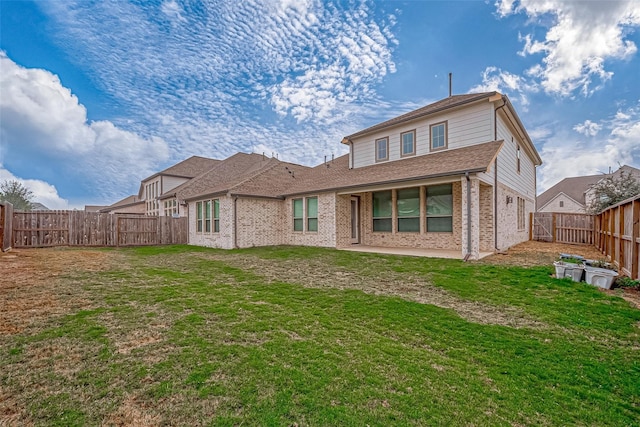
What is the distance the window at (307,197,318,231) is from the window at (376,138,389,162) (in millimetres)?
3775

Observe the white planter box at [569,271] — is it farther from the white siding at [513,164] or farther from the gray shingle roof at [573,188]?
the gray shingle roof at [573,188]

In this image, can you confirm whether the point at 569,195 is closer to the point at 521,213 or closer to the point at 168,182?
the point at 521,213

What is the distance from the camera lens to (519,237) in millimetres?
14406

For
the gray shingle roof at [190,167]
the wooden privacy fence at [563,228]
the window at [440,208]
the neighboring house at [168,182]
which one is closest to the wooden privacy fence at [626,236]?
the window at [440,208]

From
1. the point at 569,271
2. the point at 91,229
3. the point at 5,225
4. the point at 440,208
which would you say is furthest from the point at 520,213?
the point at 5,225

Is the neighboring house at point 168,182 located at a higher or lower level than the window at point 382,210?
higher

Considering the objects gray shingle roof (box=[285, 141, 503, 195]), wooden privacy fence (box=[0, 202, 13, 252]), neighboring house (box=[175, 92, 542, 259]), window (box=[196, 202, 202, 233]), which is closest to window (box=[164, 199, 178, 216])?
neighboring house (box=[175, 92, 542, 259])

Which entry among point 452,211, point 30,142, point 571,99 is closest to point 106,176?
point 30,142

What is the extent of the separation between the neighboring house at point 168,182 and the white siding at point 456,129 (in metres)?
17.3

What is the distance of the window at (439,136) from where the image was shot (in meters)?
11.6

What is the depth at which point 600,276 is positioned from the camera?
5820 mm

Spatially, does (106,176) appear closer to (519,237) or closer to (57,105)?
(57,105)

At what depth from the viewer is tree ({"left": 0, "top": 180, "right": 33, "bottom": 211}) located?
113 ft

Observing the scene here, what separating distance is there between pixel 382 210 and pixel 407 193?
1.47 m
